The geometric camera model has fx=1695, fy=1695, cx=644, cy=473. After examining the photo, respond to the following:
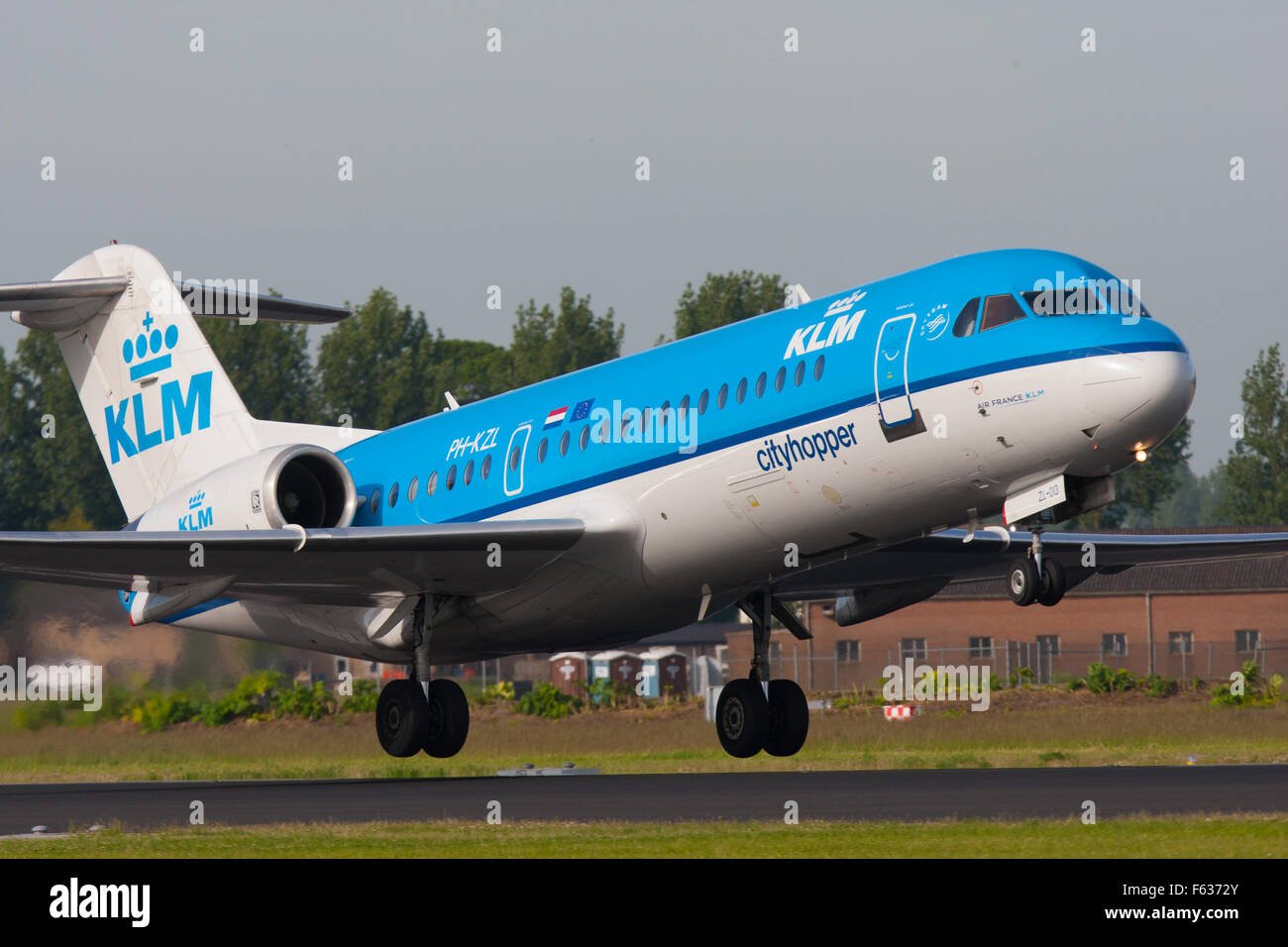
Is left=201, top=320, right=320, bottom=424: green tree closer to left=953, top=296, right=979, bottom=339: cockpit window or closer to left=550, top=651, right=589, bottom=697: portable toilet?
left=550, top=651, right=589, bottom=697: portable toilet

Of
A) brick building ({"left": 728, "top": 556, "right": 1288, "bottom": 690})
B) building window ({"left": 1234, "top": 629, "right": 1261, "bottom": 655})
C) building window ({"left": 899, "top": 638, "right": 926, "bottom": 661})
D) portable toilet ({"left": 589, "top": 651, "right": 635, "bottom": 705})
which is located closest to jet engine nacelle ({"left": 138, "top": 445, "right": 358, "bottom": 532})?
building window ({"left": 899, "top": 638, "right": 926, "bottom": 661})

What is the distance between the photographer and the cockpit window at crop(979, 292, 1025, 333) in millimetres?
16859

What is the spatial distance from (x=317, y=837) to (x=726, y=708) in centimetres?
825

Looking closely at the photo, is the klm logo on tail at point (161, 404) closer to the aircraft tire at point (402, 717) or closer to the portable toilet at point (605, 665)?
the aircraft tire at point (402, 717)

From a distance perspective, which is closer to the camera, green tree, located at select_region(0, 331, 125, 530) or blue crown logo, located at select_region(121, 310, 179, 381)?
blue crown logo, located at select_region(121, 310, 179, 381)

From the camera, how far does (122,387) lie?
91.2ft

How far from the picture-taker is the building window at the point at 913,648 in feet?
196

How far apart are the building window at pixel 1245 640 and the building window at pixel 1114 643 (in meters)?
3.87

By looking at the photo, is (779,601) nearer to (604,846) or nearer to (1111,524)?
(604,846)

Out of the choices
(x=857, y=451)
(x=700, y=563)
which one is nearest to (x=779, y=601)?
(x=700, y=563)

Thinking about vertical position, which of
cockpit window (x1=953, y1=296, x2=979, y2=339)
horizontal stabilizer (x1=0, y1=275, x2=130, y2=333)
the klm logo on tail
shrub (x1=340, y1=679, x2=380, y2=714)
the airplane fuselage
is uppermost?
horizontal stabilizer (x1=0, y1=275, x2=130, y2=333)

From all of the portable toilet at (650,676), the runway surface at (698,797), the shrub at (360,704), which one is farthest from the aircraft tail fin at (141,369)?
the portable toilet at (650,676)

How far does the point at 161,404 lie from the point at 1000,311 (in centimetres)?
1534

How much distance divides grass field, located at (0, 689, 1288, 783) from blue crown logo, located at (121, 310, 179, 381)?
20.0ft
